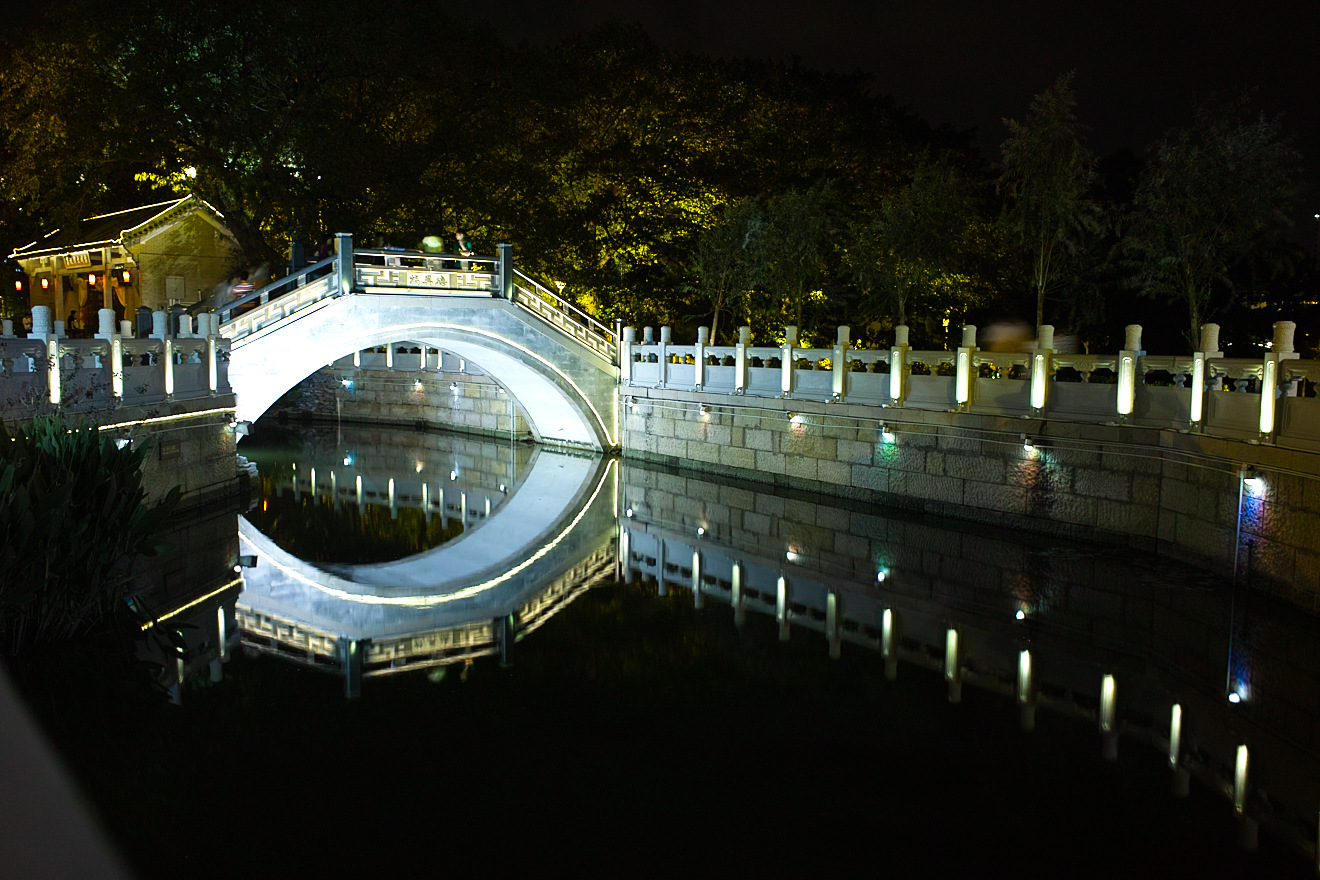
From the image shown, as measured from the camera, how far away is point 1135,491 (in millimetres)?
12391

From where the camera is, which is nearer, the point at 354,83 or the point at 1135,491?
the point at 1135,491

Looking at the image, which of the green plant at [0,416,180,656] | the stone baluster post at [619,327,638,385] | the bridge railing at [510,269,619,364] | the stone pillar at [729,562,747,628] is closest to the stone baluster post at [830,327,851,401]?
the stone pillar at [729,562,747,628]

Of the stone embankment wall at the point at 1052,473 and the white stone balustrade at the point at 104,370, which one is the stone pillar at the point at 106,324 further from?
the stone embankment wall at the point at 1052,473

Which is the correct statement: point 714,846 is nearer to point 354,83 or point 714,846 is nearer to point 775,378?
point 775,378

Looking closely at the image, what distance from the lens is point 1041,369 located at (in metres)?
13.3

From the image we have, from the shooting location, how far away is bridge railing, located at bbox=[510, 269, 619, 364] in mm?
21156

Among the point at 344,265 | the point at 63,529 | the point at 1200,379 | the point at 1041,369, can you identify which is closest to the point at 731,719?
the point at 63,529

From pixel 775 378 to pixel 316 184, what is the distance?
10.9 m

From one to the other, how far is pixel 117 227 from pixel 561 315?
14.0 meters

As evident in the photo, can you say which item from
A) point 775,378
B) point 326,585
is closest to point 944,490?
point 775,378

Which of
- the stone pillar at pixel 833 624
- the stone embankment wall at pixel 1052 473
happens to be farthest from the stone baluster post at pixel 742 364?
the stone pillar at pixel 833 624

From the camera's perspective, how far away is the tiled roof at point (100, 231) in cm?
2703

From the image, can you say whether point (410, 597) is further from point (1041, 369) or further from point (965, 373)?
point (1041, 369)

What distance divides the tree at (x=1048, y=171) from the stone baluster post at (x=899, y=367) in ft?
7.97
